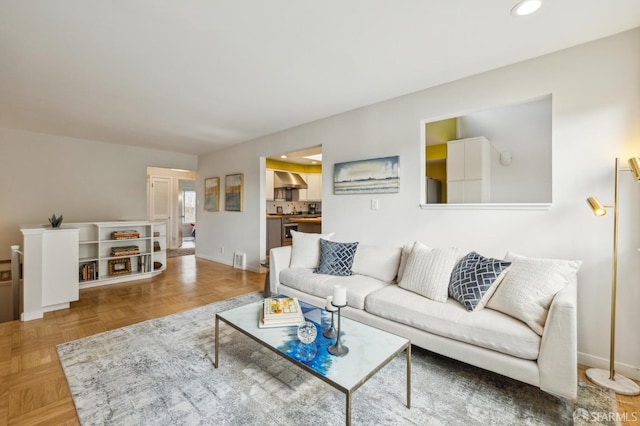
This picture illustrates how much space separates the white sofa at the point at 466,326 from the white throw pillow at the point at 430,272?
62 mm

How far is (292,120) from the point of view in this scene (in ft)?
13.2

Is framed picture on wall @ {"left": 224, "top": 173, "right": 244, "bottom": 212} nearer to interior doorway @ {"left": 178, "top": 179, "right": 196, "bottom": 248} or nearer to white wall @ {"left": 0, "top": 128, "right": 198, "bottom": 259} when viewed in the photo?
white wall @ {"left": 0, "top": 128, "right": 198, "bottom": 259}

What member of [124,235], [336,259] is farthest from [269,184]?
[336,259]

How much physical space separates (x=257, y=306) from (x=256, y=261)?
2.83 meters

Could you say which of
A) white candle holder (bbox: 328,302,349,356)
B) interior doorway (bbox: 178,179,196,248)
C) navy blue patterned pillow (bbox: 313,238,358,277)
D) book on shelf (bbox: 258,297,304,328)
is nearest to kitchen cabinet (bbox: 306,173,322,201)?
interior doorway (bbox: 178,179,196,248)

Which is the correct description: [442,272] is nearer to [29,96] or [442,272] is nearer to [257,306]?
[257,306]

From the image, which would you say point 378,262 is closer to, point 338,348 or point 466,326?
point 466,326

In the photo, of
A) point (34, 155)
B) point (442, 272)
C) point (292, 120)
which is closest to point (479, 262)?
point (442, 272)

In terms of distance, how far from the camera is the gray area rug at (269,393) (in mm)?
1567

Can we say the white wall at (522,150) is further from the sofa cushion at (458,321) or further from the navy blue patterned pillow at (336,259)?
the sofa cushion at (458,321)

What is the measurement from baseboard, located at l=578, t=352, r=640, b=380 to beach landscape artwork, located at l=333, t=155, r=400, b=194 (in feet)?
6.64

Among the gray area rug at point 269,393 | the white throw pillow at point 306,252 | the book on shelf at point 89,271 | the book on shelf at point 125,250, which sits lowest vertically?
the gray area rug at point 269,393

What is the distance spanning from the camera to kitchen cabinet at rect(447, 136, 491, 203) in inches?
143

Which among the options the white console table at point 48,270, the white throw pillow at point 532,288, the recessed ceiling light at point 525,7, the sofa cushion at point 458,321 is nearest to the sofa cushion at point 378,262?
the sofa cushion at point 458,321
